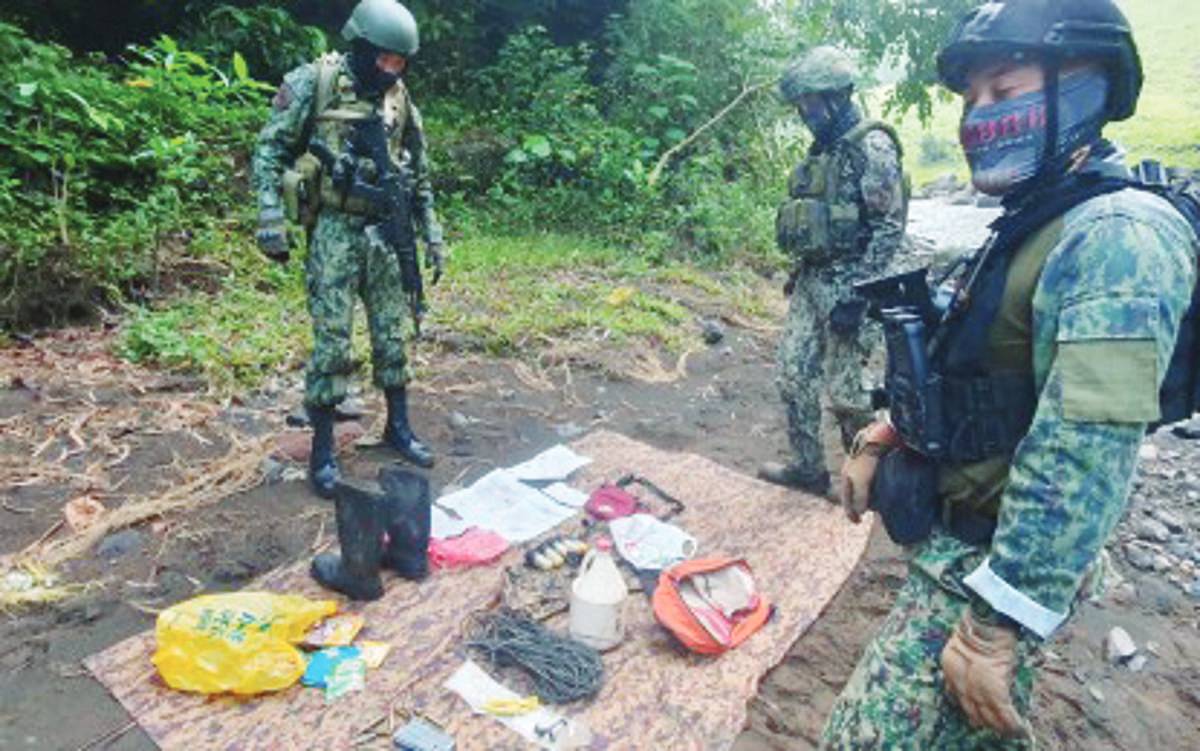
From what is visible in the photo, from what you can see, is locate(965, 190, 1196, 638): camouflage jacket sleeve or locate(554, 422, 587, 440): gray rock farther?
locate(554, 422, 587, 440): gray rock

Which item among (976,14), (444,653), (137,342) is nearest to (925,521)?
(976,14)

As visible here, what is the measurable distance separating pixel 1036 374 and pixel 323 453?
3308mm

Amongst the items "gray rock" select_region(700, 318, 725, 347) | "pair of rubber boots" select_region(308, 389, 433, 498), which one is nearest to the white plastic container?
"pair of rubber boots" select_region(308, 389, 433, 498)

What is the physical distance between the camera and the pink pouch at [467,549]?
346 cm

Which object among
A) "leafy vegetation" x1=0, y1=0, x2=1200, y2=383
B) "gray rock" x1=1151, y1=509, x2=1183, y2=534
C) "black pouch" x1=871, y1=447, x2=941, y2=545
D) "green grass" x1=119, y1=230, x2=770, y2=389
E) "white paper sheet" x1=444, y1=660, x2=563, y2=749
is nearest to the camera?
"black pouch" x1=871, y1=447, x2=941, y2=545

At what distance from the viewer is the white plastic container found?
2.95 m

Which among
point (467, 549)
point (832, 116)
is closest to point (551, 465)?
point (467, 549)

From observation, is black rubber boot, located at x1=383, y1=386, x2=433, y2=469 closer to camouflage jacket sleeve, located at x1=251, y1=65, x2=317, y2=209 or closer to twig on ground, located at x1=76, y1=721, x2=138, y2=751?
camouflage jacket sleeve, located at x1=251, y1=65, x2=317, y2=209

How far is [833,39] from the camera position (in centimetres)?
1087

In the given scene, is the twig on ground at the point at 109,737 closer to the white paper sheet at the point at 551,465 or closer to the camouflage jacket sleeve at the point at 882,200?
the white paper sheet at the point at 551,465

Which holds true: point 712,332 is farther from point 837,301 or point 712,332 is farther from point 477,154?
point 477,154

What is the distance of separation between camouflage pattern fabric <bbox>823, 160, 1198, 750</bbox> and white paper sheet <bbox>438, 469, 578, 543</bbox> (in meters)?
2.49

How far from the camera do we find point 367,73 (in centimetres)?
376

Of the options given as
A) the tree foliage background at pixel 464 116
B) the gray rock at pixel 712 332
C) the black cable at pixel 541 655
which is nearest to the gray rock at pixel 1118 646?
the black cable at pixel 541 655
